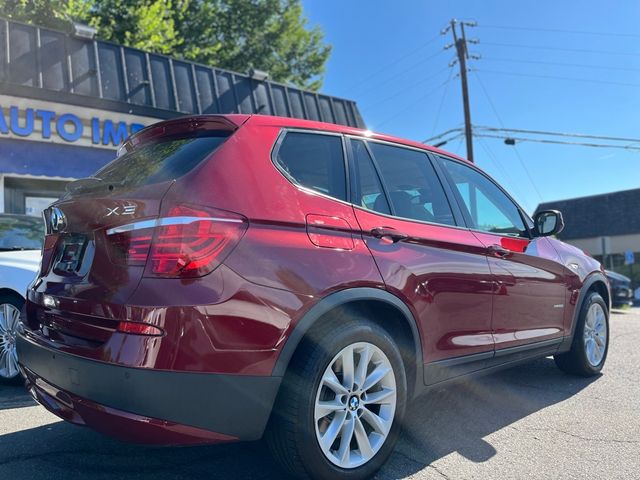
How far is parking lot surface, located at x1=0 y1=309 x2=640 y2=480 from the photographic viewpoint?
2820 millimetres

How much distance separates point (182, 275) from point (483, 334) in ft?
7.00

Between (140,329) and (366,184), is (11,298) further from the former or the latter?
(366,184)

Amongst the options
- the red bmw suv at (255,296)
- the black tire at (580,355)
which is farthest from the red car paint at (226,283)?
the black tire at (580,355)

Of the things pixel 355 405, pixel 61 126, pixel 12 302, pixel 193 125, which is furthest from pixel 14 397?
pixel 61 126

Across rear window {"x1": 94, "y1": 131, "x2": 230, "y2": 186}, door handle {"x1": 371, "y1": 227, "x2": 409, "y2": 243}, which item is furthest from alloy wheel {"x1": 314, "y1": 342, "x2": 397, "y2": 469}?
rear window {"x1": 94, "y1": 131, "x2": 230, "y2": 186}

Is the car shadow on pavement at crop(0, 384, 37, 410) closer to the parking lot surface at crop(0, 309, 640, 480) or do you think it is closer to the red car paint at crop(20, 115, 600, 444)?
the parking lot surface at crop(0, 309, 640, 480)

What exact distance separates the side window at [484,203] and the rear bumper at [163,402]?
2.20 m

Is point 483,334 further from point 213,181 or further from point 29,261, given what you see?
point 29,261

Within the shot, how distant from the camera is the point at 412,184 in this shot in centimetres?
346

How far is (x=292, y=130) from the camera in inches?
111

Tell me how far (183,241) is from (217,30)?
2125 centimetres

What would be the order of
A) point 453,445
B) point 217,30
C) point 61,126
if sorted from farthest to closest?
point 217,30 < point 61,126 < point 453,445

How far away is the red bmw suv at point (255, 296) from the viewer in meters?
2.15

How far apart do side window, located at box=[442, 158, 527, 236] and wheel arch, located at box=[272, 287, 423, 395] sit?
1216mm
